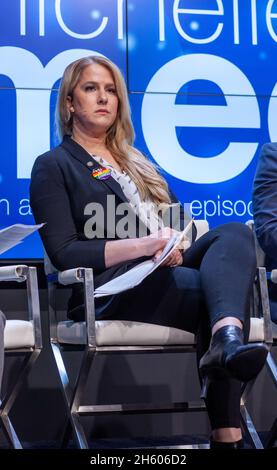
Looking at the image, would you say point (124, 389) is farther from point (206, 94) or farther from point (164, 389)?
point (206, 94)

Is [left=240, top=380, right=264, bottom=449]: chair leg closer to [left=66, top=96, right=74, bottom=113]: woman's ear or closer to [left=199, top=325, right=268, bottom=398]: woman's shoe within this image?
[left=199, top=325, right=268, bottom=398]: woman's shoe

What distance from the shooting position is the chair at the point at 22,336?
2641 millimetres

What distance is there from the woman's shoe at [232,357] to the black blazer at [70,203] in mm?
577

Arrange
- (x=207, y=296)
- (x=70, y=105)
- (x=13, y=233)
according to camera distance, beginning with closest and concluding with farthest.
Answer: (x=13, y=233) < (x=207, y=296) < (x=70, y=105)

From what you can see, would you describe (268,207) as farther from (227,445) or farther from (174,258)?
(227,445)

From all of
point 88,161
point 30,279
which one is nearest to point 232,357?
point 30,279

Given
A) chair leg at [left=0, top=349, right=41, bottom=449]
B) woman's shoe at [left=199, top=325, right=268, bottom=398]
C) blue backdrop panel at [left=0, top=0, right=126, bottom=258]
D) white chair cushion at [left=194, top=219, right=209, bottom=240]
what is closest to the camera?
woman's shoe at [left=199, top=325, right=268, bottom=398]

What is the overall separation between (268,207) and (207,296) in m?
0.70

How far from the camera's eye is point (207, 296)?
237cm

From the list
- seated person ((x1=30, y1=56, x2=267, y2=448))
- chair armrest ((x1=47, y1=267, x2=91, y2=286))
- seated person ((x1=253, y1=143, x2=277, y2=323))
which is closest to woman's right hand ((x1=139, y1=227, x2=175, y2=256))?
seated person ((x1=30, y1=56, x2=267, y2=448))

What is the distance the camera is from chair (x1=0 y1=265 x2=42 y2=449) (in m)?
2.64

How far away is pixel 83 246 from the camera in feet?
8.95

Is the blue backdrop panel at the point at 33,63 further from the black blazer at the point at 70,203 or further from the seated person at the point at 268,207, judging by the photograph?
the seated person at the point at 268,207
